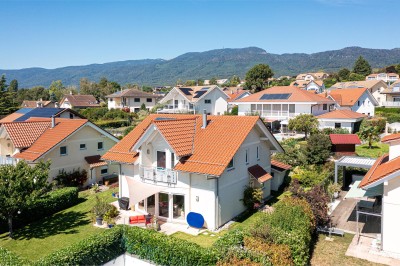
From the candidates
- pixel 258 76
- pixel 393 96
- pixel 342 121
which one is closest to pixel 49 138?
pixel 342 121

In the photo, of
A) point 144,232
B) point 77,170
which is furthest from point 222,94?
point 144,232

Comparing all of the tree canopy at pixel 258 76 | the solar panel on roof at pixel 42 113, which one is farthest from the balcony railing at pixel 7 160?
the tree canopy at pixel 258 76

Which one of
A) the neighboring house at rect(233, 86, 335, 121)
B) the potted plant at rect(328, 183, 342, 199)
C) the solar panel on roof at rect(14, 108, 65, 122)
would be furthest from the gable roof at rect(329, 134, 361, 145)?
the solar panel on roof at rect(14, 108, 65, 122)

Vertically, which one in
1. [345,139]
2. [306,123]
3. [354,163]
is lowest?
[354,163]

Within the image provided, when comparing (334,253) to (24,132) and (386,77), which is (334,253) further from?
(386,77)

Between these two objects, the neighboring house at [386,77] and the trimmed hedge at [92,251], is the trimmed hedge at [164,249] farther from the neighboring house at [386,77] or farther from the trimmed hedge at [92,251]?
the neighboring house at [386,77]

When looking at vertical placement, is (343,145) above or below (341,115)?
below

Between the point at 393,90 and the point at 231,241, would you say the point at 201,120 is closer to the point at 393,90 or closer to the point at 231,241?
the point at 231,241
